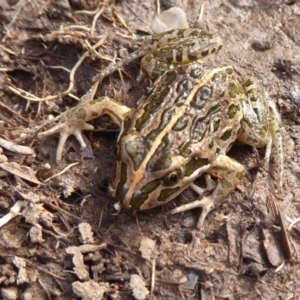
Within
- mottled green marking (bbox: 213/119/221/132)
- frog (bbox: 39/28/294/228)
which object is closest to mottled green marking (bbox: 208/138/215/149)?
frog (bbox: 39/28/294/228)

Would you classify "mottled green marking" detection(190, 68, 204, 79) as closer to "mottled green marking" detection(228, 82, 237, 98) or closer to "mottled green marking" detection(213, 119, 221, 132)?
"mottled green marking" detection(228, 82, 237, 98)

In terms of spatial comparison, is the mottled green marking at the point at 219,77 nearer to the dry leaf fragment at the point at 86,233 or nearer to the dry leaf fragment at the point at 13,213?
the dry leaf fragment at the point at 86,233

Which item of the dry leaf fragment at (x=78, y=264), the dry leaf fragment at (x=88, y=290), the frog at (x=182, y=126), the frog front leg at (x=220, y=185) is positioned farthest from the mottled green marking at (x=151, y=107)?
the dry leaf fragment at (x=88, y=290)

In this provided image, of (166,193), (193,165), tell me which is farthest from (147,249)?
(193,165)

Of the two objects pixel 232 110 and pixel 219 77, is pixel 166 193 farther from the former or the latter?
pixel 219 77

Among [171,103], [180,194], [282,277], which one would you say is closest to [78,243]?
[180,194]

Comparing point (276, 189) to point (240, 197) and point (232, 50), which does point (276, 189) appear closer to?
point (240, 197)
